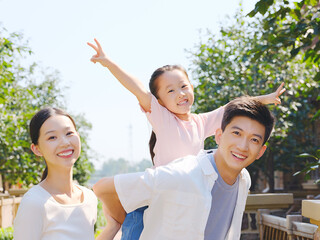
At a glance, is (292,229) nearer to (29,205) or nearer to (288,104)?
(29,205)

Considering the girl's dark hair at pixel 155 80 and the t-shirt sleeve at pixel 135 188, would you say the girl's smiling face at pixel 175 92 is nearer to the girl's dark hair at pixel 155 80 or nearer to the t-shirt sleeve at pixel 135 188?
the girl's dark hair at pixel 155 80

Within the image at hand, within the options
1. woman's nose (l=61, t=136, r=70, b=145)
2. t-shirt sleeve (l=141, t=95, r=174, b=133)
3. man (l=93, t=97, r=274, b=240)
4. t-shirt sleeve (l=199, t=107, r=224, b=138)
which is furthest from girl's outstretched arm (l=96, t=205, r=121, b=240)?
t-shirt sleeve (l=199, t=107, r=224, b=138)

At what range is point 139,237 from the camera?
116 inches

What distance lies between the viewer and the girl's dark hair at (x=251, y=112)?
3041mm

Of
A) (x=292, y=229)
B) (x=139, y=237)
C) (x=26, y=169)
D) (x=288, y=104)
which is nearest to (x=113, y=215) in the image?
(x=139, y=237)

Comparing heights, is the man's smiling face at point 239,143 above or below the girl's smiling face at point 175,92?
below

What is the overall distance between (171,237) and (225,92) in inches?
415

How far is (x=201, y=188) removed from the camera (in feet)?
9.29

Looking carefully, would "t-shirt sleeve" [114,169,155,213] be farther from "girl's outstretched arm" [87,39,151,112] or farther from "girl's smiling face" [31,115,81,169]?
"girl's outstretched arm" [87,39,151,112]

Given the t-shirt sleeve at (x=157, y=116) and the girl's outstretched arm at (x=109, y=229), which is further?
the t-shirt sleeve at (x=157, y=116)

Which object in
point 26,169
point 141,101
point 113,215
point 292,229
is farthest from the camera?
point 26,169

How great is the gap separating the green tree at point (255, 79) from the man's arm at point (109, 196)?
9.80 metres

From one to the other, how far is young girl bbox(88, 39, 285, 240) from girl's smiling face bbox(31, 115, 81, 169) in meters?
0.51

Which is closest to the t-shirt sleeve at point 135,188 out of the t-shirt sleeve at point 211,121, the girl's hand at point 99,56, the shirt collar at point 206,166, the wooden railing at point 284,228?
the shirt collar at point 206,166
